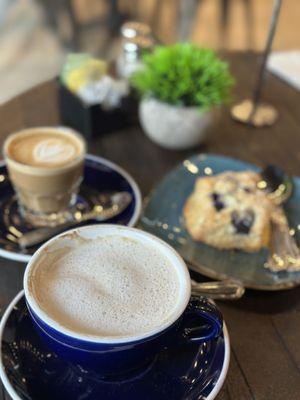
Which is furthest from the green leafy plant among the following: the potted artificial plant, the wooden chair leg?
the wooden chair leg

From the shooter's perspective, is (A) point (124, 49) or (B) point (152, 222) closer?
(B) point (152, 222)

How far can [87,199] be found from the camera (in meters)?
0.92

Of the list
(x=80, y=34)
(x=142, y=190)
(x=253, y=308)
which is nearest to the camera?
(x=253, y=308)

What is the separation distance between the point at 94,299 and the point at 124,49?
0.89 meters

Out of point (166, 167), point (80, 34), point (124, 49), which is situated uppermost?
point (124, 49)

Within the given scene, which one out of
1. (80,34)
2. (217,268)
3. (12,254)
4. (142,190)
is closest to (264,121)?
(142,190)

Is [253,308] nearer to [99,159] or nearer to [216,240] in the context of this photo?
[216,240]

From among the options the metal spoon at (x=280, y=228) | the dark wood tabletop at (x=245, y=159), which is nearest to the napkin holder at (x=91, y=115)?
the dark wood tabletop at (x=245, y=159)

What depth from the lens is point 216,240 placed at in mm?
821

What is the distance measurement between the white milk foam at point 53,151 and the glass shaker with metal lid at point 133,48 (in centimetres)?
40

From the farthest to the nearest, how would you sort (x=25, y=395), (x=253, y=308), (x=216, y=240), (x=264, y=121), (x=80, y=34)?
(x=80, y=34)
(x=264, y=121)
(x=216, y=240)
(x=253, y=308)
(x=25, y=395)

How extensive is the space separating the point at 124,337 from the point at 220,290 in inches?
9.5

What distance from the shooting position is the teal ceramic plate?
0.74 metres

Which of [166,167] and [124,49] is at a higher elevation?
[124,49]
